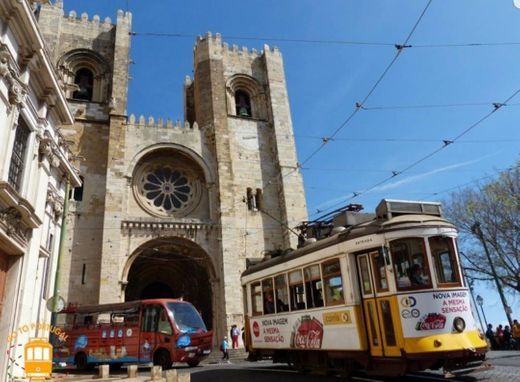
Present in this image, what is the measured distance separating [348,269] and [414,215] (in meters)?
1.47

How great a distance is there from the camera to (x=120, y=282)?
18766mm

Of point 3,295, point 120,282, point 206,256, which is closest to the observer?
point 3,295

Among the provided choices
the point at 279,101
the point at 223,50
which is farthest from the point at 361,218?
the point at 223,50

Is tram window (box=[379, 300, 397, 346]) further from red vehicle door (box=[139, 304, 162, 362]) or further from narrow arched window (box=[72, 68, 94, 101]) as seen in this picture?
narrow arched window (box=[72, 68, 94, 101])

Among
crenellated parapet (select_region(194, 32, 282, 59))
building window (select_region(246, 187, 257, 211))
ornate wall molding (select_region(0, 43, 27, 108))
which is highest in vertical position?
crenellated parapet (select_region(194, 32, 282, 59))

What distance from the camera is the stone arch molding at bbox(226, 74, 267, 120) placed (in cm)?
2536

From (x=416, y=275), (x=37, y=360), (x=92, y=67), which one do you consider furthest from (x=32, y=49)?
(x=92, y=67)

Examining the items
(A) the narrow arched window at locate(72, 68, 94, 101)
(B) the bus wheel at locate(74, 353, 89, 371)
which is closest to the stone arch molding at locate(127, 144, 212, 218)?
(A) the narrow arched window at locate(72, 68, 94, 101)

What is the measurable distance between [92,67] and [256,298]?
18.9m

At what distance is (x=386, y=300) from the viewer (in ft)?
22.0

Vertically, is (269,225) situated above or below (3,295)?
above

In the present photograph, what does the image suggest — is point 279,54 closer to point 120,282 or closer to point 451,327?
point 120,282

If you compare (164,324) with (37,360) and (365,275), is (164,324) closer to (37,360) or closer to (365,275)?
(37,360)

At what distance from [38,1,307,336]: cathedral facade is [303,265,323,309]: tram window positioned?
11.1 meters
